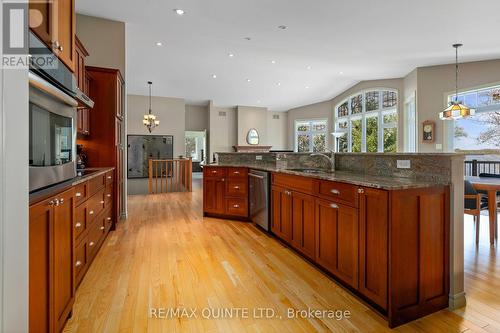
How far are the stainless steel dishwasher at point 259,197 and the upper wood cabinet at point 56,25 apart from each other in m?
2.46

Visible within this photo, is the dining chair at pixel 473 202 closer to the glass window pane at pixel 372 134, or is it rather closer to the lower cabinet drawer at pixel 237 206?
the lower cabinet drawer at pixel 237 206

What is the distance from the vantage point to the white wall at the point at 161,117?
28.6 ft

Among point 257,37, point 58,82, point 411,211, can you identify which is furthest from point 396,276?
point 257,37

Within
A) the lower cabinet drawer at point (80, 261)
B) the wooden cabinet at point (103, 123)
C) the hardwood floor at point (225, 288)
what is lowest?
the hardwood floor at point (225, 288)

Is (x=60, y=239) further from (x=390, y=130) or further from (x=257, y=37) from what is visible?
(x=390, y=130)

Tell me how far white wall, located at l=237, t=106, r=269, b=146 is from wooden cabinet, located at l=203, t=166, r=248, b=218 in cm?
645

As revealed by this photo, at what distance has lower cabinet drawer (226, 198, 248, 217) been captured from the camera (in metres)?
4.26

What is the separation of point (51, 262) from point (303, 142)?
11344 mm

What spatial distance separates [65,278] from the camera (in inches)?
60.4

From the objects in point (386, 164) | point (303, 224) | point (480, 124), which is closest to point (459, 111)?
point (480, 124)

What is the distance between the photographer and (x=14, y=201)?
2.99 feet

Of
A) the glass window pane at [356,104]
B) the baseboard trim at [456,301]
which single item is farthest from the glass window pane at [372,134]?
the baseboard trim at [456,301]

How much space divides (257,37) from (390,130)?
584 centimetres

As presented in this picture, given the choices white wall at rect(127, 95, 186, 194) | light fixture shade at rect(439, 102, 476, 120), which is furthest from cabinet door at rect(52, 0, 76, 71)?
white wall at rect(127, 95, 186, 194)
